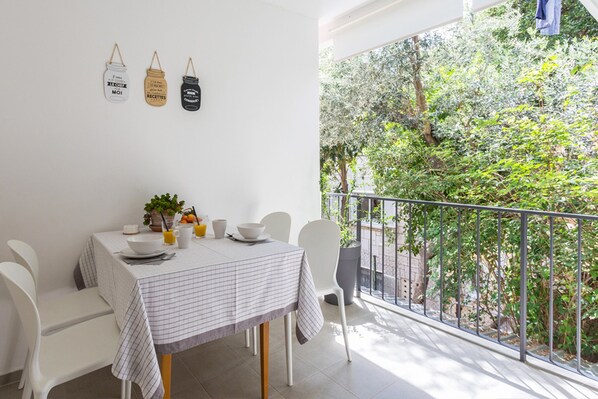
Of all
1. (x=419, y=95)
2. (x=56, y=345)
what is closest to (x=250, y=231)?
(x=56, y=345)

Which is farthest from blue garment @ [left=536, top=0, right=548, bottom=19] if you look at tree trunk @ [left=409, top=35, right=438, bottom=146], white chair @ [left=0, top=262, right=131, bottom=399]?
white chair @ [left=0, top=262, right=131, bottom=399]

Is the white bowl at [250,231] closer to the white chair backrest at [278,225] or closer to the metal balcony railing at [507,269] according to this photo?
the white chair backrest at [278,225]

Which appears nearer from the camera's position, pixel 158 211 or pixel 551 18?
pixel 158 211

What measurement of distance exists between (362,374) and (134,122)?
7.16ft

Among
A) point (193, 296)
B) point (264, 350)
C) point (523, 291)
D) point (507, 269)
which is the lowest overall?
point (507, 269)

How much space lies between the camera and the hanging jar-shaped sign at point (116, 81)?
226cm

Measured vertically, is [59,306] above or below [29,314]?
below

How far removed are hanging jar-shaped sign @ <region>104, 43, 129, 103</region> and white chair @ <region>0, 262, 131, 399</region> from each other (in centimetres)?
125

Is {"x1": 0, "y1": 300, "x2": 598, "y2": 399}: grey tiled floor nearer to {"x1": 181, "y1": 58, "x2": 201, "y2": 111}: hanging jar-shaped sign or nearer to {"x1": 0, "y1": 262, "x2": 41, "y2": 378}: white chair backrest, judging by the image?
{"x1": 0, "y1": 262, "x2": 41, "y2": 378}: white chair backrest

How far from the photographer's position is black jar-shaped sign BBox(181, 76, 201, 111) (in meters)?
2.56

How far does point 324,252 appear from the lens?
7.45 ft

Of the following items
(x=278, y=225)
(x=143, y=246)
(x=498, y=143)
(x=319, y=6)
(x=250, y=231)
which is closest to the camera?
(x=143, y=246)

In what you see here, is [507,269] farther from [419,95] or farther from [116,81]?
[116,81]

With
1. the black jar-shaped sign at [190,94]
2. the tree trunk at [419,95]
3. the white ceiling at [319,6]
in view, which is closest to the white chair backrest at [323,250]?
the black jar-shaped sign at [190,94]
